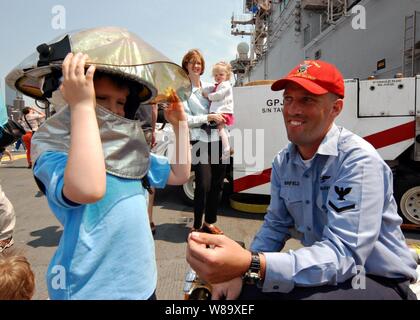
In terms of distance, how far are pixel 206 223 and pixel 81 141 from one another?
0.60 metres

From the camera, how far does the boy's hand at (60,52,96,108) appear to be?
112 cm

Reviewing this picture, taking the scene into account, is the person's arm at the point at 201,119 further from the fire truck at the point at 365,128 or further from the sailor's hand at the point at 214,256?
the sailor's hand at the point at 214,256

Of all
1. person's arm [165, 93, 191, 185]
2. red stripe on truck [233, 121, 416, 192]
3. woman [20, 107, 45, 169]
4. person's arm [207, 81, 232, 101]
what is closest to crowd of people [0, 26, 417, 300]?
person's arm [165, 93, 191, 185]

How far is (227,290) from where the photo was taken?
1.34 meters

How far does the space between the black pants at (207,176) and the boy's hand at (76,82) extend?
258cm

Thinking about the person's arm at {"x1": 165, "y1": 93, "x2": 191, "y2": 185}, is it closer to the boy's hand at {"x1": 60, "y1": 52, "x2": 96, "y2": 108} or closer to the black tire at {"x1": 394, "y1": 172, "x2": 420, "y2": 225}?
the boy's hand at {"x1": 60, "y1": 52, "x2": 96, "y2": 108}

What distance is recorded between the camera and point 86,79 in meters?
1.13

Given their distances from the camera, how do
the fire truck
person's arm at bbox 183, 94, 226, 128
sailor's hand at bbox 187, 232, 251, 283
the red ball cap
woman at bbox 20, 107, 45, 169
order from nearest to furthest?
sailor's hand at bbox 187, 232, 251, 283
the red ball cap
woman at bbox 20, 107, 45, 169
person's arm at bbox 183, 94, 226, 128
the fire truck

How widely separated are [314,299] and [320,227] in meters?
0.41

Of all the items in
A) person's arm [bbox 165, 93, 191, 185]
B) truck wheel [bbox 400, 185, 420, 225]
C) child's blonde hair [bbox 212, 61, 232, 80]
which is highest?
child's blonde hair [bbox 212, 61, 232, 80]

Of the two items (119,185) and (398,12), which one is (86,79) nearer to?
(119,185)

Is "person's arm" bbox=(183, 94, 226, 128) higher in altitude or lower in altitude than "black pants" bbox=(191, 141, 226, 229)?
higher

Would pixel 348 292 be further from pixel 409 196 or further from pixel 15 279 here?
pixel 409 196
